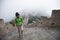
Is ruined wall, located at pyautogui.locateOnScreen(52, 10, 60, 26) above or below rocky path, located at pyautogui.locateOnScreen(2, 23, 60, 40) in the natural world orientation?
above

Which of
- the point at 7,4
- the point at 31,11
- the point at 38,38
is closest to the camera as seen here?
the point at 38,38

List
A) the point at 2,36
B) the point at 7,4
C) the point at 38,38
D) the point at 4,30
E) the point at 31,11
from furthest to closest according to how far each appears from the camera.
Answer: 1. the point at 7,4
2. the point at 31,11
3. the point at 4,30
4. the point at 2,36
5. the point at 38,38

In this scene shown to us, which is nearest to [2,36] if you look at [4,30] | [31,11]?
[4,30]

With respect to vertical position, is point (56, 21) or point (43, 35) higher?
point (56, 21)

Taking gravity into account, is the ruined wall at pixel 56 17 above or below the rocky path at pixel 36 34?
above

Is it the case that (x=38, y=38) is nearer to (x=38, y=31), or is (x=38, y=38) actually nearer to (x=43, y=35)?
(x=43, y=35)

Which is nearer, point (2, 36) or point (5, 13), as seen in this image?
point (2, 36)

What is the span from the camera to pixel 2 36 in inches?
381

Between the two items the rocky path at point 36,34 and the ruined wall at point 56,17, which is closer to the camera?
the rocky path at point 36,34

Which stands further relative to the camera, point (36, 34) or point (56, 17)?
point (56, 17)

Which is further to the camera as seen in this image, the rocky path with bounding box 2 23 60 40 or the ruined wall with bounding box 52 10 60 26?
the ruined wall with bounding box 52 10 60 26

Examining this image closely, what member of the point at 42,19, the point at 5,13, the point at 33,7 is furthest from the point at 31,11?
the point at 42,19

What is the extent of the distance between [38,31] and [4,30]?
2.19 m

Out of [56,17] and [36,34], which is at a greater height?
[56,17]
